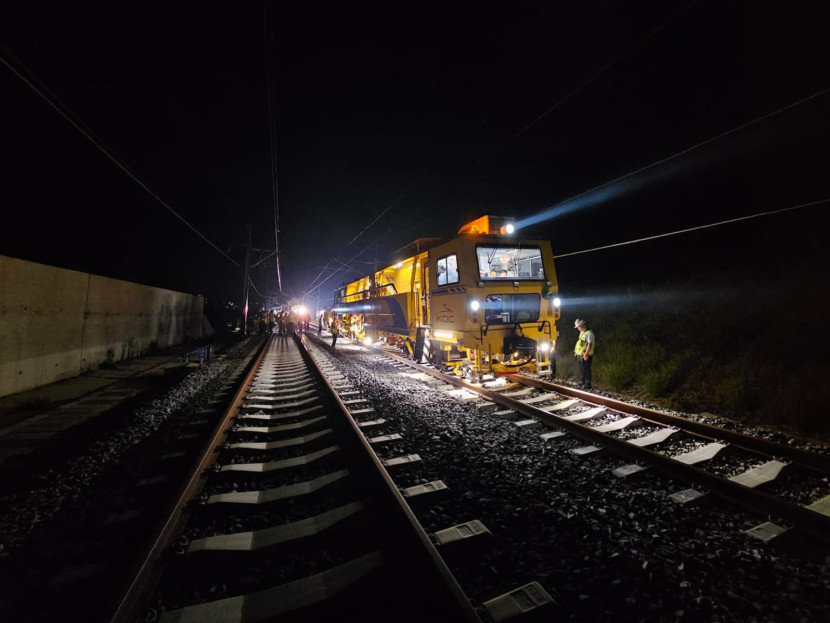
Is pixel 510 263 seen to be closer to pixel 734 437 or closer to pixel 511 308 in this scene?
pixel 511 308

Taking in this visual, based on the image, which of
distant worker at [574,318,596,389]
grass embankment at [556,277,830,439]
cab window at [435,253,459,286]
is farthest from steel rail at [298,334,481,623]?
grass embankment at [556,277,830,439]

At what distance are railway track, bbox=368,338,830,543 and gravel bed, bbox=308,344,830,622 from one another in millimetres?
131

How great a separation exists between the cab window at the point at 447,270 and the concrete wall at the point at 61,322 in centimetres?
877

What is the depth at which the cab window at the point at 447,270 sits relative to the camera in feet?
24.1

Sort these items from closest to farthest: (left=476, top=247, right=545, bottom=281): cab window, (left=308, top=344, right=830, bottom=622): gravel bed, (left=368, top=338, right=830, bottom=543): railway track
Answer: (left=308, top=344, right=830, bottom=622): gravel bed → (left=368, top=338, right=830, bottom=543): railway track → (left=476, top=247, right=545, bottom=281): cab window

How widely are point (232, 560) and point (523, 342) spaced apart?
6.31 m

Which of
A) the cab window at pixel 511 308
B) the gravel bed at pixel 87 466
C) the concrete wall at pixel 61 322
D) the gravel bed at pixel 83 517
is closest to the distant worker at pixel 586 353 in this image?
the cab window at pixel 511 308

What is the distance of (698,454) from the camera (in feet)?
12.8

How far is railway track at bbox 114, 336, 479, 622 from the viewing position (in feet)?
5.98

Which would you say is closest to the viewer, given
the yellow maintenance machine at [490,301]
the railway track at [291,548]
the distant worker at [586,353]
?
the railway track at [291,548]

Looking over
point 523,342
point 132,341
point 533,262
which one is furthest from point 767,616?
point 132,341

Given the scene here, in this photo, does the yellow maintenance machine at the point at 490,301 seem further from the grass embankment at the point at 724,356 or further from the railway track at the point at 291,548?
the railway track at the point at 291,548

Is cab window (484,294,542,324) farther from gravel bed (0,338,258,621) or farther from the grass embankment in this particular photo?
gravel bed (0,338,258,621)

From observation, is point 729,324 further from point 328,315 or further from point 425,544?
point 328,315
